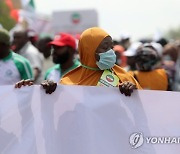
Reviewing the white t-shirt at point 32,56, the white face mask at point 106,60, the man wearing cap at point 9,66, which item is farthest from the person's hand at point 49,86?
the white t-shirt at point 32,56

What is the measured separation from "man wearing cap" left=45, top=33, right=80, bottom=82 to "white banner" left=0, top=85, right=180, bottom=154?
1.89 meters

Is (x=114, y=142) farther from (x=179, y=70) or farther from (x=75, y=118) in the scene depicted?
(x=179, y=70)

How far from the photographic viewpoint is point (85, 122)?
4.88m

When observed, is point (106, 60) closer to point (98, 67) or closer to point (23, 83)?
point (98, 67)

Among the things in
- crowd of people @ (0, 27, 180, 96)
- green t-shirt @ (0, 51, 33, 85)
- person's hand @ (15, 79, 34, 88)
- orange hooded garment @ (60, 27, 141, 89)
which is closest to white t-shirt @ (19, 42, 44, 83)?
crowd of people @ (0, 27, 180, 96)

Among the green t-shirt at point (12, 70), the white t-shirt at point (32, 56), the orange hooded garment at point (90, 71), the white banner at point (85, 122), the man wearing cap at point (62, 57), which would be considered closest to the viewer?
the white banner at point (85, 122)

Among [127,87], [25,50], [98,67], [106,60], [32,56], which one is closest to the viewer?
[127,87]

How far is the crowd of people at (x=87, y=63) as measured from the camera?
4926 millimetres

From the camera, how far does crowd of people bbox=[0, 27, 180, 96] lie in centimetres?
493

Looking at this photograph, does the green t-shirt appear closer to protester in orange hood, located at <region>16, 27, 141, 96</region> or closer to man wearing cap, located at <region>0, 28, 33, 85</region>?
man wearing cap, located at <region>0, 28, 33, 85</region>

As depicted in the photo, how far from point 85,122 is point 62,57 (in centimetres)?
217

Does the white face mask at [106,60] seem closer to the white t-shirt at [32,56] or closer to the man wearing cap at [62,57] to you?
the man wearing cap at [62,57]

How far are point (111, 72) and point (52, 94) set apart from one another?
50cm

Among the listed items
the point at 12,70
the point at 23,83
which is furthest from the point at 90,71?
the point at 12,70
